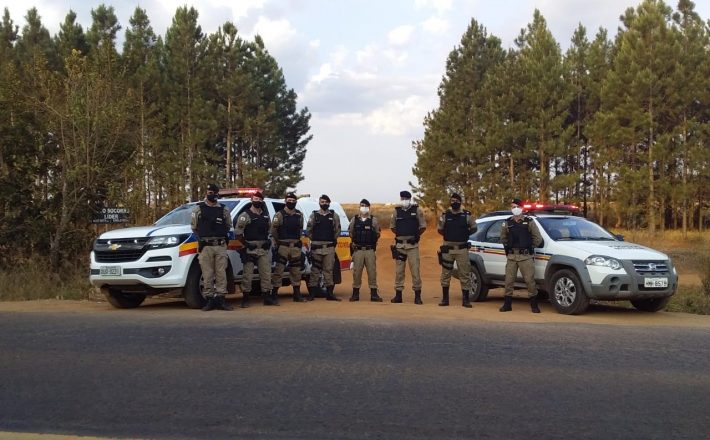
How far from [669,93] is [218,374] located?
35059 millimetres

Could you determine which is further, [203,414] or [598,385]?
[598,385]

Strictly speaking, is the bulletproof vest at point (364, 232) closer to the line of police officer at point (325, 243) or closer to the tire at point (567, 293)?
the line of police officer at point (325, 243)

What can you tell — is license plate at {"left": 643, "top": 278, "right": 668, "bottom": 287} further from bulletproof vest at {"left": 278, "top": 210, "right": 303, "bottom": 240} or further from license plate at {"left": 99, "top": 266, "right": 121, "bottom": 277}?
license plate at {"left": 99, "top": 266, "right": 121, "bottom": 277}

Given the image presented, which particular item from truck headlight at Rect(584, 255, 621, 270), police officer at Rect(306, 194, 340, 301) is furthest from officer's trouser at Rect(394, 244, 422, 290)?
truck headlight at Rect(584, 255, 621, 270)

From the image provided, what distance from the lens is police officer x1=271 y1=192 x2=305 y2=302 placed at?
1226 centimetres

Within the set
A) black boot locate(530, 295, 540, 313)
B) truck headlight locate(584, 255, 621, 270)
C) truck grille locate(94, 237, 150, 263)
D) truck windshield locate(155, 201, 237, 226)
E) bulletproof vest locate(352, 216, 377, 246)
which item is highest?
truck windshield locate(155, 201, 237, 226)

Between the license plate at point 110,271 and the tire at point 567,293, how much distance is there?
23.3 ft

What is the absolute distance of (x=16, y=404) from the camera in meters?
5.36

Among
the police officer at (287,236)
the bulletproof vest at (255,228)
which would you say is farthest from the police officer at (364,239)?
the bulletproof vest at (255,228)

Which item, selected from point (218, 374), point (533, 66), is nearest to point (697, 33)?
point (533, 66)

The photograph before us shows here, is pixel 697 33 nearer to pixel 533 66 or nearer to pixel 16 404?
pixel 533 66

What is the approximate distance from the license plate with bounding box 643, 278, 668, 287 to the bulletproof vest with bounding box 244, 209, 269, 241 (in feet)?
20.6

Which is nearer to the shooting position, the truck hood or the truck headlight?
the truck headlight

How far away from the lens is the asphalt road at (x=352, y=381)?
4797mm
